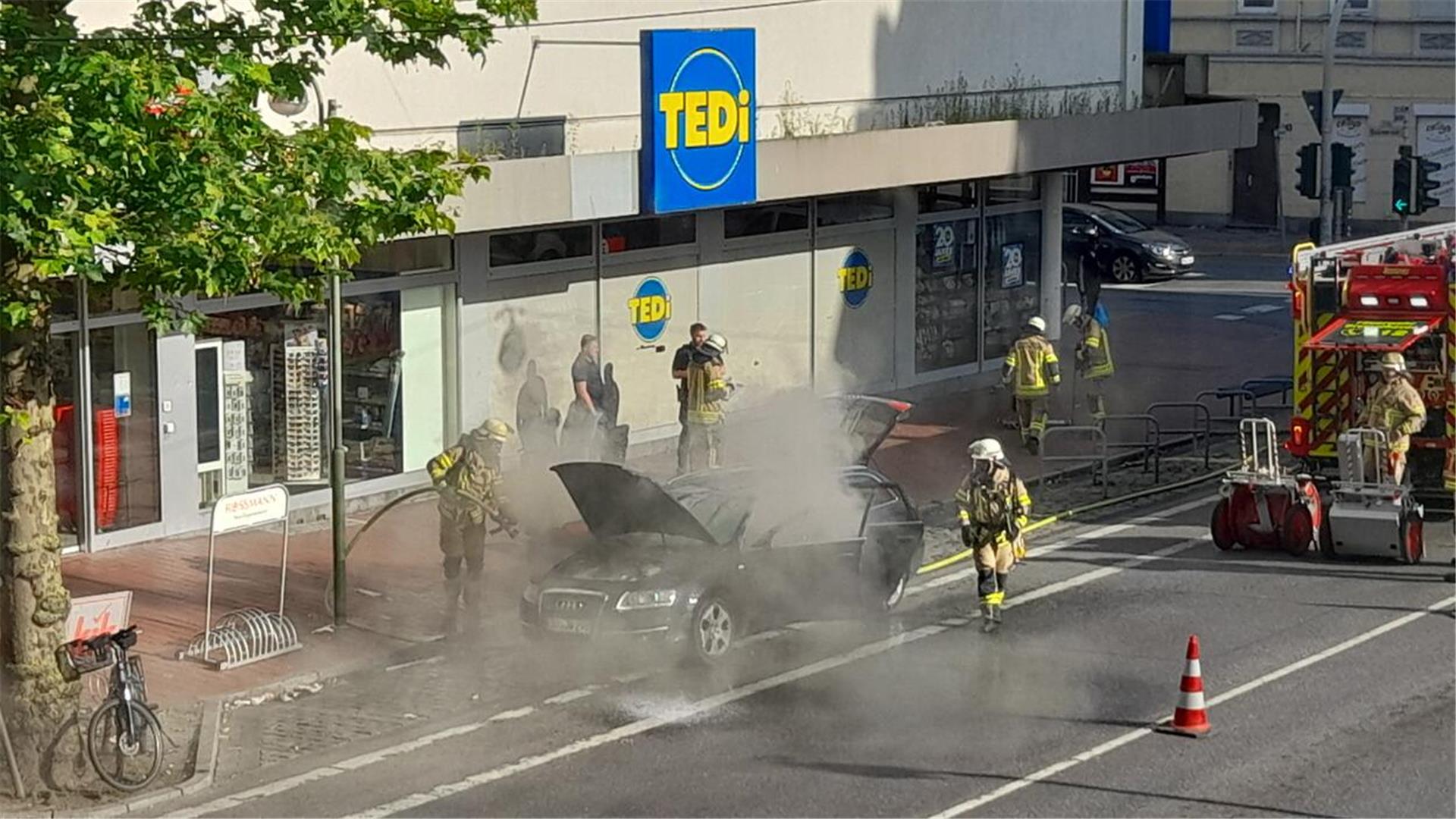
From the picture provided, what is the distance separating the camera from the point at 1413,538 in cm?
1856

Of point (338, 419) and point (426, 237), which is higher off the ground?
point (426, 237)

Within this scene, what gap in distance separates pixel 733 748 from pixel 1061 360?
1938 cm

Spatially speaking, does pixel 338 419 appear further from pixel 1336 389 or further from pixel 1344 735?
pixel 1336 389

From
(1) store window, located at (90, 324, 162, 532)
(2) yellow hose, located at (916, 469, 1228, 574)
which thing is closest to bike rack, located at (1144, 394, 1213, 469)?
(2) yellow hose, located at (916, 469, 1228, 574)

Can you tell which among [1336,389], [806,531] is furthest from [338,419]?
[1336,389]

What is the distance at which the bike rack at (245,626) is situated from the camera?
15625 millimetres

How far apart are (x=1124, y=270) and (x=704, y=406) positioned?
21.9m

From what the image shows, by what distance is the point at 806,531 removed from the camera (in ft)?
53.5

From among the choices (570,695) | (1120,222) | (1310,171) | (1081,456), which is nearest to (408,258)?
(570,695)

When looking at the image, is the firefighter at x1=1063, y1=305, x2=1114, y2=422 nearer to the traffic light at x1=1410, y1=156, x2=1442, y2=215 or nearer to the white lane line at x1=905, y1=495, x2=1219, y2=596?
the white lane line at x1=905, y1=495, x2=1219, y2=596

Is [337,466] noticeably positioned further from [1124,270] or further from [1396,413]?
[1124,270]

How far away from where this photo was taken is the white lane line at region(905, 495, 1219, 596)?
1847 centimetres

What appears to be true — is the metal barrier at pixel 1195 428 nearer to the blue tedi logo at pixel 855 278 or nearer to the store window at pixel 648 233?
the blue tedi logo at pixel 855 278

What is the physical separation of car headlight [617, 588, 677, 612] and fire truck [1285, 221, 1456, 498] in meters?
8.18
